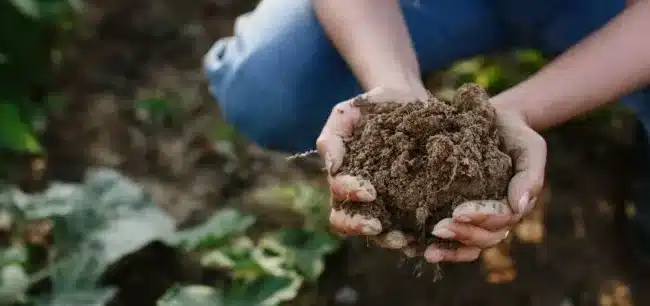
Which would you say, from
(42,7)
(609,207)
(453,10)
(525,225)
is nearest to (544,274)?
(525,225)

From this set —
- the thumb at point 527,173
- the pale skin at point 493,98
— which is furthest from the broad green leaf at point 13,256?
the thumb at point 527,173

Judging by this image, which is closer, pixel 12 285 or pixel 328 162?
pixel 328 162

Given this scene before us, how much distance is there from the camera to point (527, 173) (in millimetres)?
960

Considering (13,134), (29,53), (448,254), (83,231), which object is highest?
(29,53)

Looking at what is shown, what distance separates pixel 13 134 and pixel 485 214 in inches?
44.7

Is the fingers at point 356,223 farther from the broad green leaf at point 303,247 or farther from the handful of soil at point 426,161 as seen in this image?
the broad green leaf at point 303,247

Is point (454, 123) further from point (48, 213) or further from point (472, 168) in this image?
point (48, 213)

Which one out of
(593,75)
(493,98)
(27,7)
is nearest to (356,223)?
(493,98)

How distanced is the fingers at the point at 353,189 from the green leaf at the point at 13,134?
0.92m

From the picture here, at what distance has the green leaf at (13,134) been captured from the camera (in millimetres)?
1669

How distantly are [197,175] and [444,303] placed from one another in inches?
25.9

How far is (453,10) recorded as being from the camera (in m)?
1.36

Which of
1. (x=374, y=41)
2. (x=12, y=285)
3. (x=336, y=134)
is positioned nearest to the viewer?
(x=336, y=134)

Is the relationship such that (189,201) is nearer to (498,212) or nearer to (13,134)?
(13,134)
